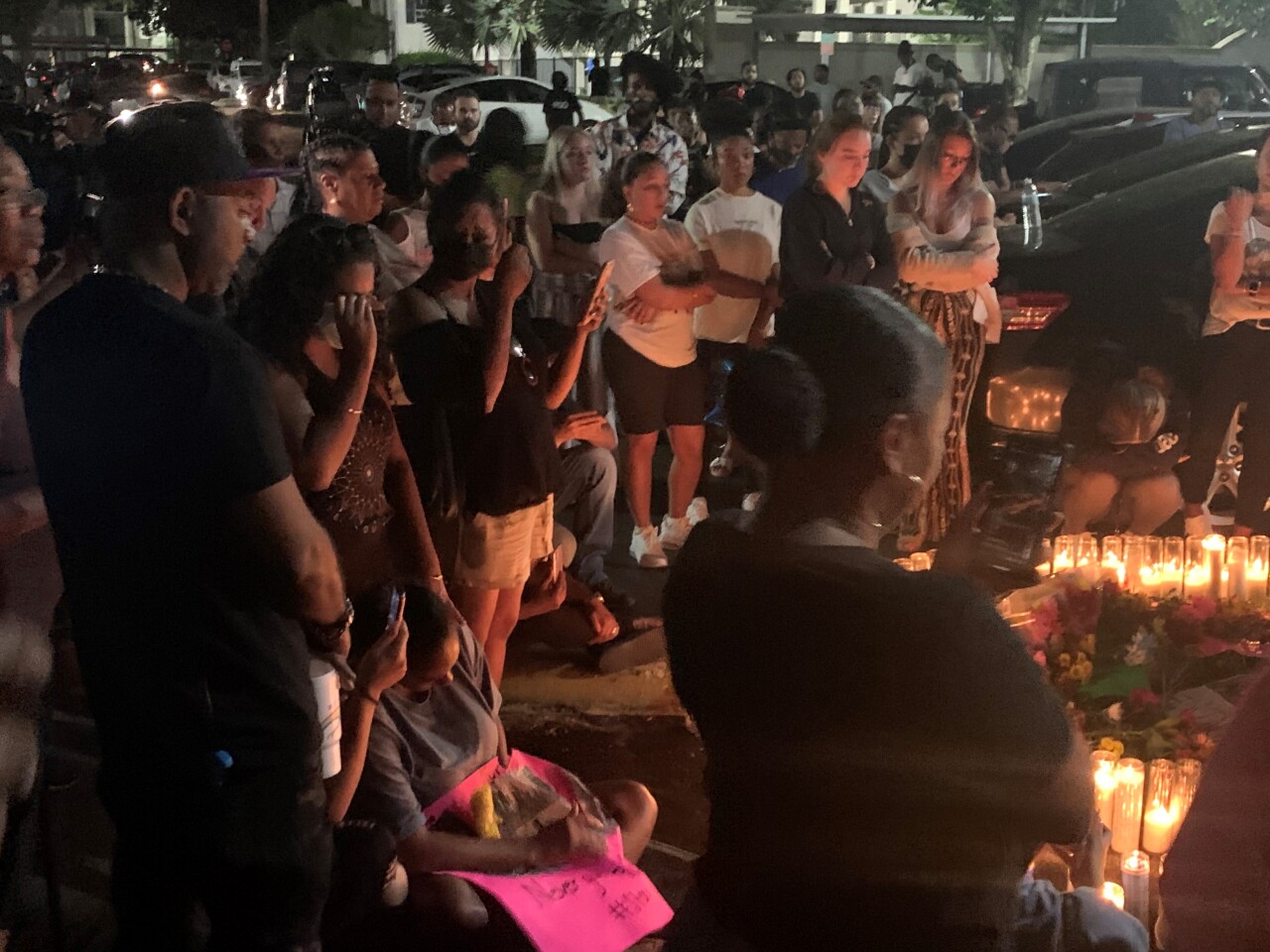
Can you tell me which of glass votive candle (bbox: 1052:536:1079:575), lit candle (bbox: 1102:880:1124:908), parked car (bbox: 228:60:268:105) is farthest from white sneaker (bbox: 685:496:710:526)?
parked car (bbox: 228:60:268:105)

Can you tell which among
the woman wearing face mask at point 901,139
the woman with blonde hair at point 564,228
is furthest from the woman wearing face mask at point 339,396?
the woman wearing face mask at point 901,139

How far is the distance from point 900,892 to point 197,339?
1.23m

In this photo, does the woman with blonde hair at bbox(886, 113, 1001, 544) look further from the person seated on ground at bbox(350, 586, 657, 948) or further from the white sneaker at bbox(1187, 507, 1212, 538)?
the person seated on ground at bbox(350, 586, 657, 948)

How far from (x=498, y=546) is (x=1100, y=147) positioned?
902 centimetres

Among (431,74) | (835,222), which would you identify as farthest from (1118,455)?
(431,74)

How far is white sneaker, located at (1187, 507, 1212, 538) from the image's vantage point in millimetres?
5719

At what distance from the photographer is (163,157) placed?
2.12 m

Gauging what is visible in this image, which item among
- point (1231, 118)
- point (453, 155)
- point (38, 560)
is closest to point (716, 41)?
point (1231, 118)

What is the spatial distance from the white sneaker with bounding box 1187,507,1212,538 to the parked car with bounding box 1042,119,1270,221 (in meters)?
2.44

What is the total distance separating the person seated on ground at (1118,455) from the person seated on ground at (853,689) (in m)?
3.85

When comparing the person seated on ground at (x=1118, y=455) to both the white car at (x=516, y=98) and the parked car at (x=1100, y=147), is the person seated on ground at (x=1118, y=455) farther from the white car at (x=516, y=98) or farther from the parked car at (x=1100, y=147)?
the white car at (x=516, y=98)

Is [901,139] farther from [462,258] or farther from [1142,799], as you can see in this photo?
[1142,799]

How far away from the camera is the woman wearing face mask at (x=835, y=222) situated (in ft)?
17.3

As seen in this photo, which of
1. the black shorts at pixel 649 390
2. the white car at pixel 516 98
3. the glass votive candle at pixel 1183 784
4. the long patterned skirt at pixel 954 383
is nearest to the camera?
the glass votive candle at pixel 1183 784
